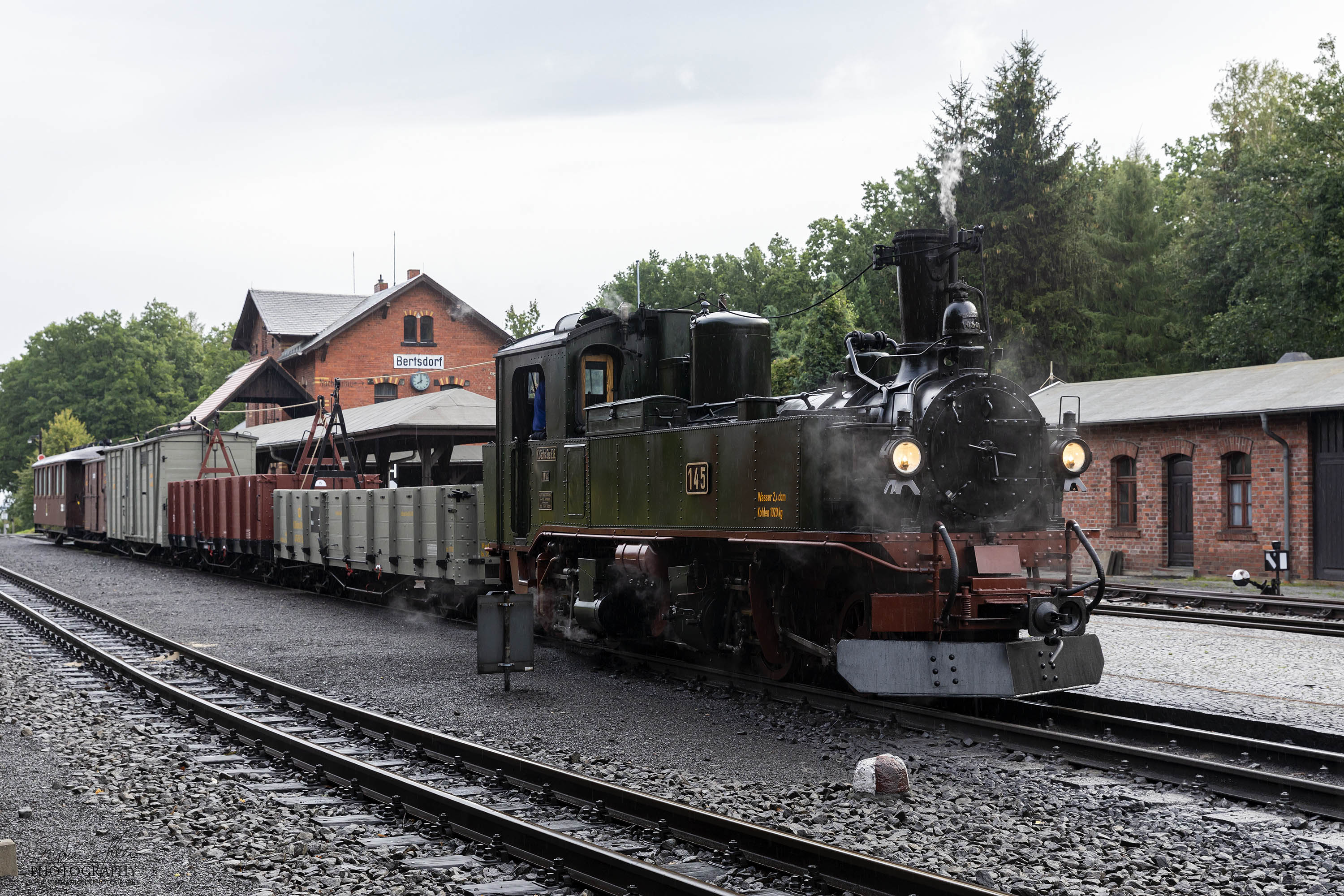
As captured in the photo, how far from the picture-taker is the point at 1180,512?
2316 cm

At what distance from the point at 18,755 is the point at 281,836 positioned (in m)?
3.05

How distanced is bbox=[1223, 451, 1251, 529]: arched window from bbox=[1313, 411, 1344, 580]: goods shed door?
4.36 feet

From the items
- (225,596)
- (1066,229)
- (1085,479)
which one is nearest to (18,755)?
(225,596)

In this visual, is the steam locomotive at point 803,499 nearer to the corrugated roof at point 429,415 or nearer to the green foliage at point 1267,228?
the corrugated roof at point 429,415

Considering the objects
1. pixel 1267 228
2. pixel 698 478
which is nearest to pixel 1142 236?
pixel 1267 228

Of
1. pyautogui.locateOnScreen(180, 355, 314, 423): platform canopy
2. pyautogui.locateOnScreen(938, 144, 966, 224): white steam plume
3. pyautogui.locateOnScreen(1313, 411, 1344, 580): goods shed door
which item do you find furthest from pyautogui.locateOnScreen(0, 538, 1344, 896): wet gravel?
pyautogui.locateOnScreen(180, 355, 314, 423): platform canopy

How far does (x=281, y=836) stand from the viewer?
20.5ft

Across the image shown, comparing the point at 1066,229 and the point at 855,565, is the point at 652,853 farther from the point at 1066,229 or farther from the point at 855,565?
the point at 1066,229

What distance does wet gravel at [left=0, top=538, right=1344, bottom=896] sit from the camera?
5496 mm

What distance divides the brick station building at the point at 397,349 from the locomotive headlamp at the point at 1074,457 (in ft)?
134

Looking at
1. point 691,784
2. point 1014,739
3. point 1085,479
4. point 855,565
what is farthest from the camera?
point 1085,479

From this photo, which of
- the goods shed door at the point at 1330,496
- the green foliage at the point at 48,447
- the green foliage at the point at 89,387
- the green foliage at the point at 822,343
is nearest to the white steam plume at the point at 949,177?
the goods shed door at the point at 1330,496

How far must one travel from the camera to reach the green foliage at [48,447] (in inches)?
2662

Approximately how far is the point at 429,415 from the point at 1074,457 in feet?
64.5
